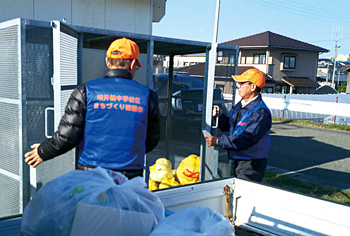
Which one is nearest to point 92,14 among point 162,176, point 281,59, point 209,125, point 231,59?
point 231,59

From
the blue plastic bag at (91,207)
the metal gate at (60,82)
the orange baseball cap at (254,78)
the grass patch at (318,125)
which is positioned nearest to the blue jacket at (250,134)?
the orange baseball cap at (254,78)

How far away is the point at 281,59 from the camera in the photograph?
33.9 meters

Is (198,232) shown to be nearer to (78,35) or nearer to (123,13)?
(78,35)

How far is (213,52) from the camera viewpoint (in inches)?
186

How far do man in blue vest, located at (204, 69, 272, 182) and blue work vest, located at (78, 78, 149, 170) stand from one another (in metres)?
1.48

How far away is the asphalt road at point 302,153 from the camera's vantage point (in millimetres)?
6305

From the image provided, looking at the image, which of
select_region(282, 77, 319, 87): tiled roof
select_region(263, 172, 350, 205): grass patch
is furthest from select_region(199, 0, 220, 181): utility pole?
select_region(282, 77, 319, 87): tiled roof

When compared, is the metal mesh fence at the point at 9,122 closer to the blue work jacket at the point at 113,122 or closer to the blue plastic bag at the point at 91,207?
the blue work jacket at the point at 113,122

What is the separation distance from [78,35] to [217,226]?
3.15 meters

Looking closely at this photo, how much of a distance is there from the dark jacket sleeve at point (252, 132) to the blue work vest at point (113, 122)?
1447 millimetres

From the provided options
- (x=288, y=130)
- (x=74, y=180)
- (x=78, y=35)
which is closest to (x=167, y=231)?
(x=74, y=180)

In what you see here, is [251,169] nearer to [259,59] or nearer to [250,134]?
[250,134]

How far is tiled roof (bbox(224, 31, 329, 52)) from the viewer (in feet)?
108

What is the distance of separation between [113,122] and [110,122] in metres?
0.02
